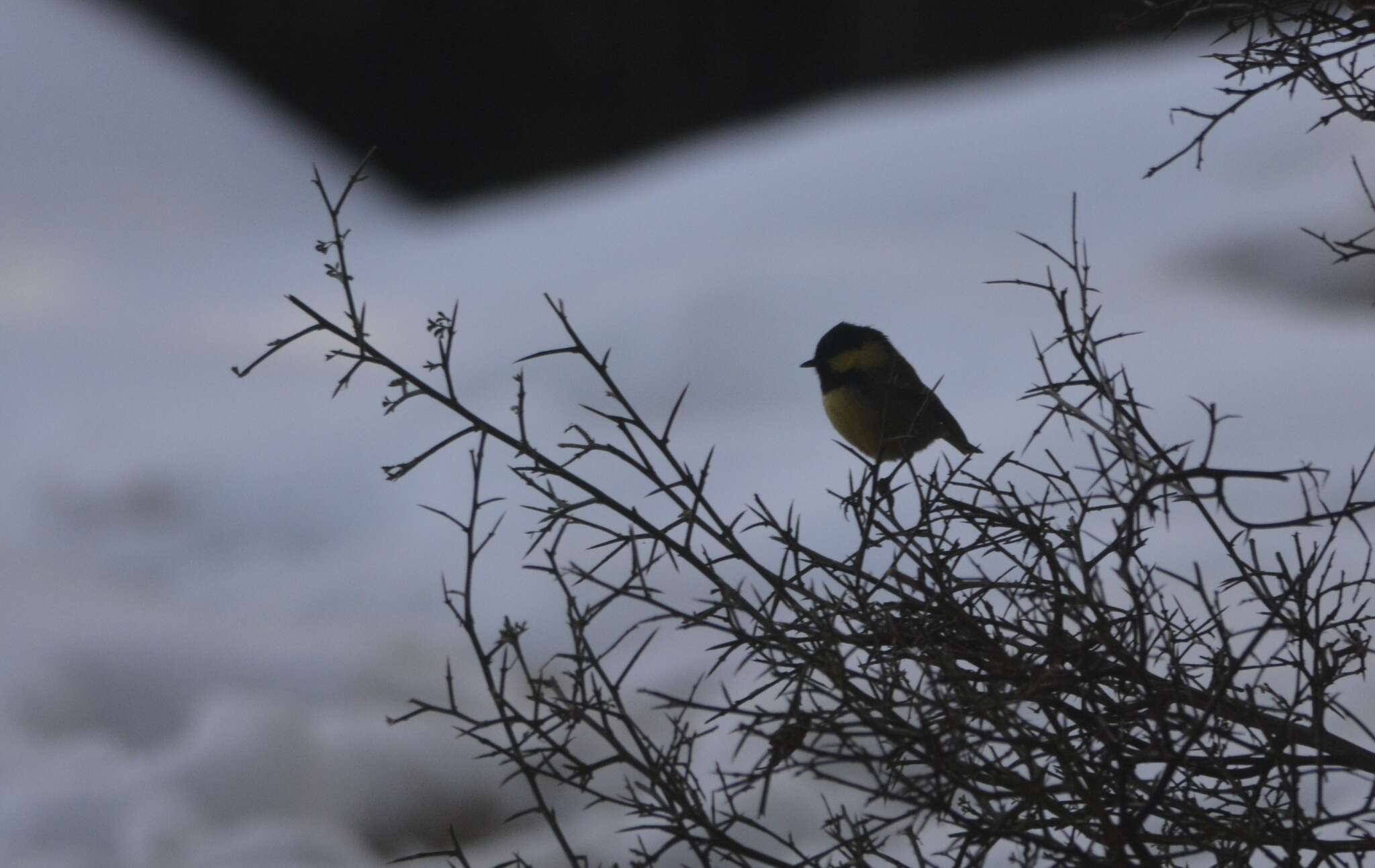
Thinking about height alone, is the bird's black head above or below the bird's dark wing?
above

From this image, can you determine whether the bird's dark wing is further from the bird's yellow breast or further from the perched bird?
the bird's yellow breast

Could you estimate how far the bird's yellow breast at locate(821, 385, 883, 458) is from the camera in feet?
11.7

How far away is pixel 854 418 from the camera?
3576 millimetres

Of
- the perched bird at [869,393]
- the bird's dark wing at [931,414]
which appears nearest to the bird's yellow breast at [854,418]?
the perched bird at [869,393]

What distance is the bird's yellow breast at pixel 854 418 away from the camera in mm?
3564

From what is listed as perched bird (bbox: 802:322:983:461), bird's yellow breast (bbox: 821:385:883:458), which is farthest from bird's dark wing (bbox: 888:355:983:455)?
bird's yellow breast (bbox: 821:385:883:458)

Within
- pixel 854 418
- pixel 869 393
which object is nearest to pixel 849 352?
pixel 869 393

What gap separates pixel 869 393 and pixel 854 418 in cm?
12

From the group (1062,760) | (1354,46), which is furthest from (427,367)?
(1354,46)

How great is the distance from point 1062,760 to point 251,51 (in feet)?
36.5

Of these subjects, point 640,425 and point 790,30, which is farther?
point 790,30

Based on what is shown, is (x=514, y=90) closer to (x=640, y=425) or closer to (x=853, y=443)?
(x=853, y=443)

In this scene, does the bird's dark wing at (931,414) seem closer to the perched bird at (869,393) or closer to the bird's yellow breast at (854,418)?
the perched bird at (869,393)

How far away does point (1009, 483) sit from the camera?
5.52 ft
